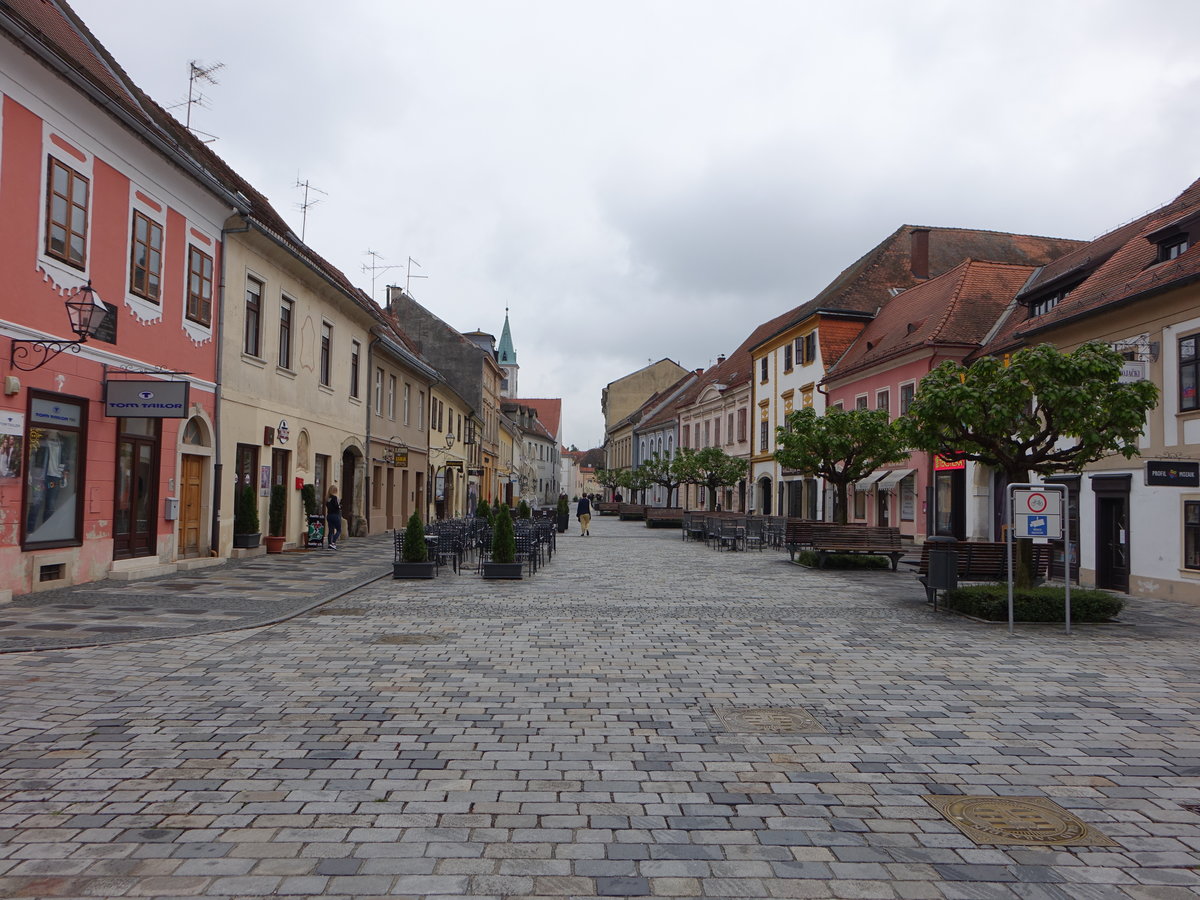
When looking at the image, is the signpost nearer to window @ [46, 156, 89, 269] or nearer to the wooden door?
window @ [46, 156, 89, 269]

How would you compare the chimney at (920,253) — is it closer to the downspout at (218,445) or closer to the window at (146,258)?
the downspout at (218,445)

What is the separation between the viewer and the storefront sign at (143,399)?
1385 cm

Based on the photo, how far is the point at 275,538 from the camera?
2067 centimetres

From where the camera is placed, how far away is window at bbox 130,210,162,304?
14906 millimetres

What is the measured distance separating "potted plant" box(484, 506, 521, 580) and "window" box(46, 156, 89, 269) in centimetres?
819

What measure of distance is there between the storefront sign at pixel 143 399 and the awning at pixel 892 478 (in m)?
23.9

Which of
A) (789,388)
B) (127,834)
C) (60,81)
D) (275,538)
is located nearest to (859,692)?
(127,834)

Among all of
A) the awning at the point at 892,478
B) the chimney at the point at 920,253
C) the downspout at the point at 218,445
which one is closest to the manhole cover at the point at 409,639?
the downspout at the point at 218,445

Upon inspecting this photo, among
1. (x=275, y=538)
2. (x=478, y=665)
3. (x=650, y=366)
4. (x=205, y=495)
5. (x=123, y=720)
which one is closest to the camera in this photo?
(x=123, y=720)

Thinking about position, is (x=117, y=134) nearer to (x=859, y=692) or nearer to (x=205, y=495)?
(x=205, y=495)

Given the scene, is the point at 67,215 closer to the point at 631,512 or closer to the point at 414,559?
the point at 414,559

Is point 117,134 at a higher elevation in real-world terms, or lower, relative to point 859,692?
higher

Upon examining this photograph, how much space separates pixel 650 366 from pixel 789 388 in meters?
51.5

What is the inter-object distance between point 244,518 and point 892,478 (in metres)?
21.6
